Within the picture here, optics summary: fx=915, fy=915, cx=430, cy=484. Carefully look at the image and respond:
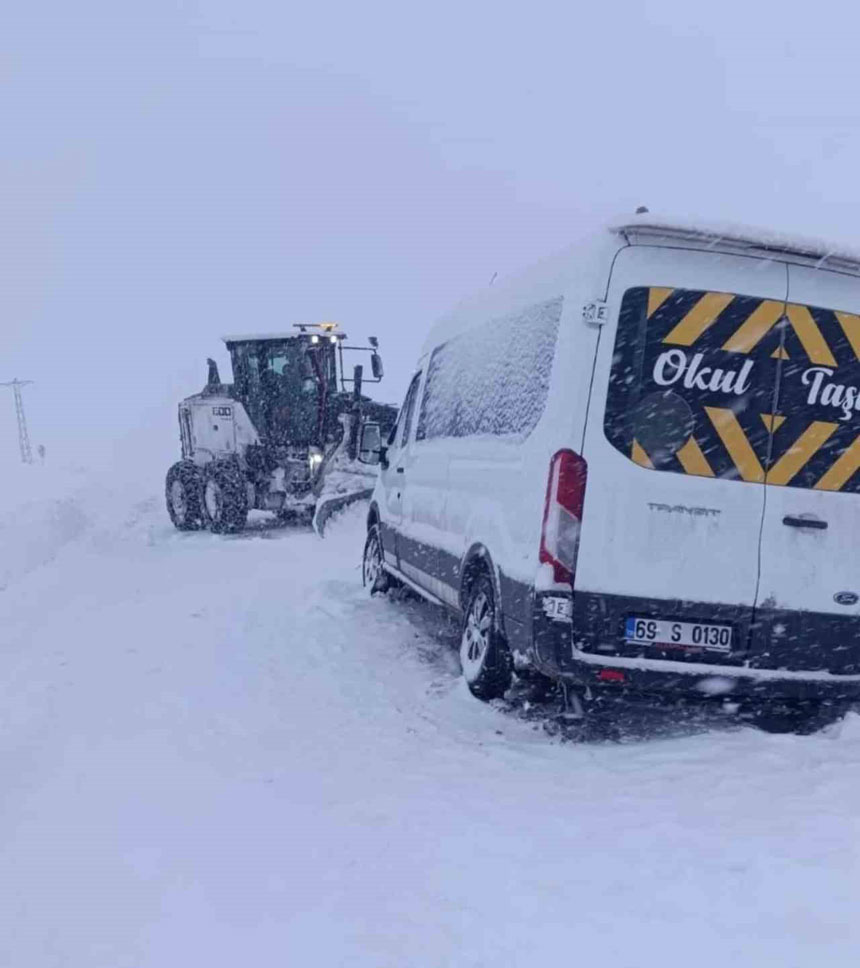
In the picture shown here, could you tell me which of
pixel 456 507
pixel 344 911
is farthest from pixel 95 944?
pixel 456 507

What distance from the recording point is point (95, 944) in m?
2.86

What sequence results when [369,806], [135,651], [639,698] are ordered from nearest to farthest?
[369,806] < [639,698] < [135,651]

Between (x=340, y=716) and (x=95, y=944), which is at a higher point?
(x=95, y=944)

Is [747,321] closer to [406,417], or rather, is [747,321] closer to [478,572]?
[478,572]

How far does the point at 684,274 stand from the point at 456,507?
7.05 ft

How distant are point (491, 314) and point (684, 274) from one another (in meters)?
1.80

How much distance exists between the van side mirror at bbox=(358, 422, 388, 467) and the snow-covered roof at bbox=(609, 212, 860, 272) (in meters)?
4.29

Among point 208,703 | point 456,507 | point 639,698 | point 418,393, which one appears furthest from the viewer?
point 418,393

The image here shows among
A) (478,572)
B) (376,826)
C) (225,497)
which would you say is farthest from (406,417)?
(225,497)

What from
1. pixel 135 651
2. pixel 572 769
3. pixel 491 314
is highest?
pixel 491 314

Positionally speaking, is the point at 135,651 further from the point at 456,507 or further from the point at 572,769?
the point at 572,769

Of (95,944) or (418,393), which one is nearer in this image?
(95,944)

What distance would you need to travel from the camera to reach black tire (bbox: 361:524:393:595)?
8156 mm

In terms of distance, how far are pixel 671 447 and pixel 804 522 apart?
0.74 m
